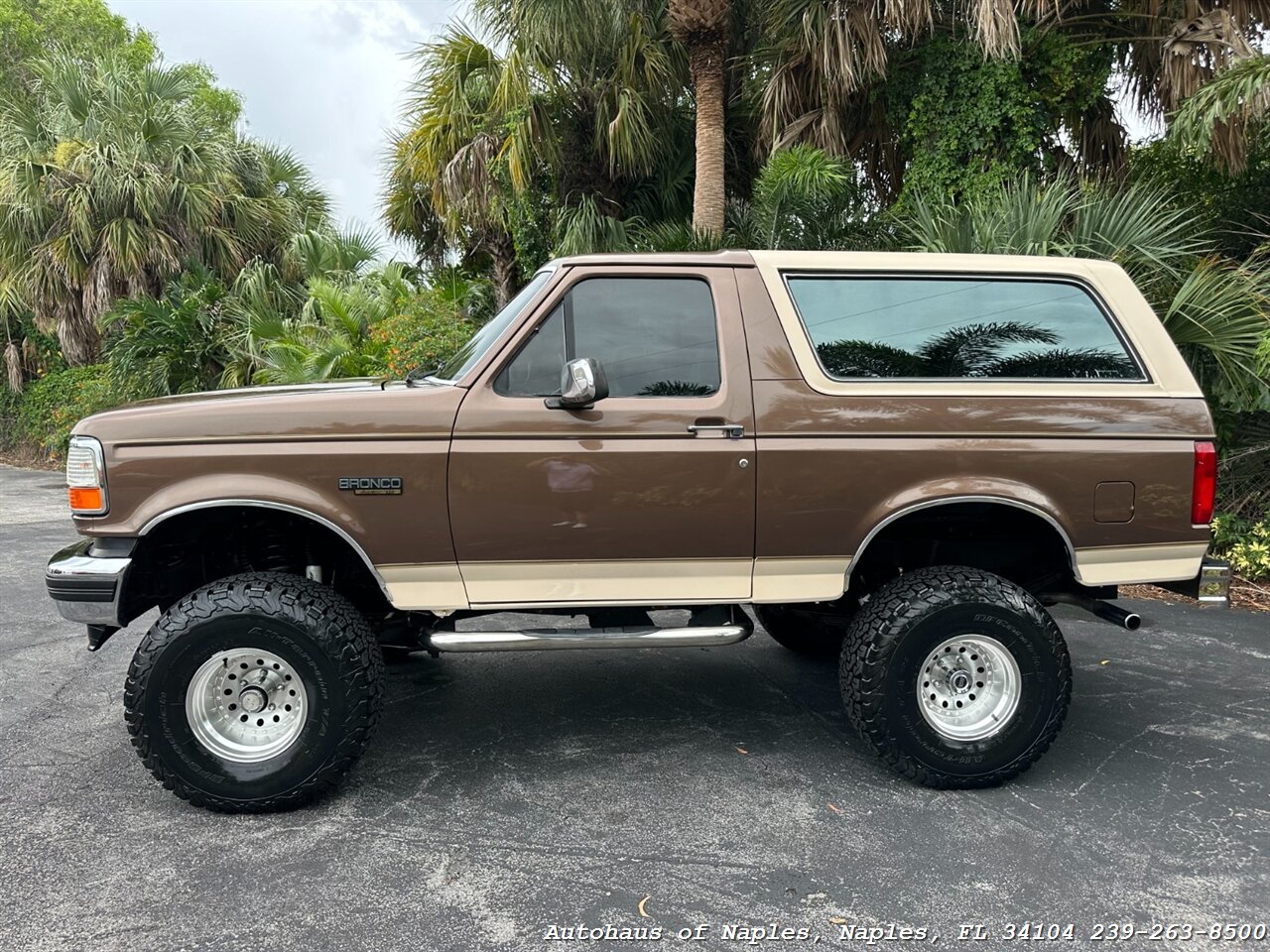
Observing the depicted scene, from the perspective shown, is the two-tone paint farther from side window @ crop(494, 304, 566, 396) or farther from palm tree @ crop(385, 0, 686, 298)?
palm tree @ crop(385, 0, 686, 298)

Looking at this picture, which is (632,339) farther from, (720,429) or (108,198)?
(108,198)

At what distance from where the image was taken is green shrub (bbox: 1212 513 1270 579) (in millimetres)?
7129

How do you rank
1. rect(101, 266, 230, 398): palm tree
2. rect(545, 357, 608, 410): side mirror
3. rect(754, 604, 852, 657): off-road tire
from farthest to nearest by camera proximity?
1. rect(101, 266, 230, 398): palm tree
2. rect(754, 604, 852, 657): off-road tire
3. rect(545, 357, 608, 410): side mirror

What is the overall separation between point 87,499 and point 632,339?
85.2 inches

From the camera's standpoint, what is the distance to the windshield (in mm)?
3818

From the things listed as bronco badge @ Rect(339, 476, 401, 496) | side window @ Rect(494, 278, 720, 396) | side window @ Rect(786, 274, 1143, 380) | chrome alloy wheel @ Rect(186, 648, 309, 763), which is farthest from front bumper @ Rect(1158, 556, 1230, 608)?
chrome alloy wheel @ Rect(186, 648, 309, 763)

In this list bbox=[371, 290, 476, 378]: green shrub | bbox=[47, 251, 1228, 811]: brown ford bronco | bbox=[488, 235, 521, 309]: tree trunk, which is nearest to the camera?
bbox=[47, 251, 1228, 811]: brown ford bronco

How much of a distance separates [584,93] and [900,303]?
904 cm

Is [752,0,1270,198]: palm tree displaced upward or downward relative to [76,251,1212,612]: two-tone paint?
upward

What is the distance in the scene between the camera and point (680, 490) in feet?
12.0

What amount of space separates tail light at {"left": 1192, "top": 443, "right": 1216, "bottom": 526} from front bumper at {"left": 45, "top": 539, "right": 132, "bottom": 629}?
4.18 m

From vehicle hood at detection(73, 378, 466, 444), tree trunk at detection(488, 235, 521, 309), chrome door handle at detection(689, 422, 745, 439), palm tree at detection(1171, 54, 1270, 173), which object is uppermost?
palm tree at detection(1171, 54, 1270, 173)

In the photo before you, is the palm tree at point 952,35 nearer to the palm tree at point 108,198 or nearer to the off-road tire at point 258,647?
the off-road tire at point 258,647

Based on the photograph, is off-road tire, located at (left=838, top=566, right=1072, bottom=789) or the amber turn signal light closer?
the amber turn signal light
